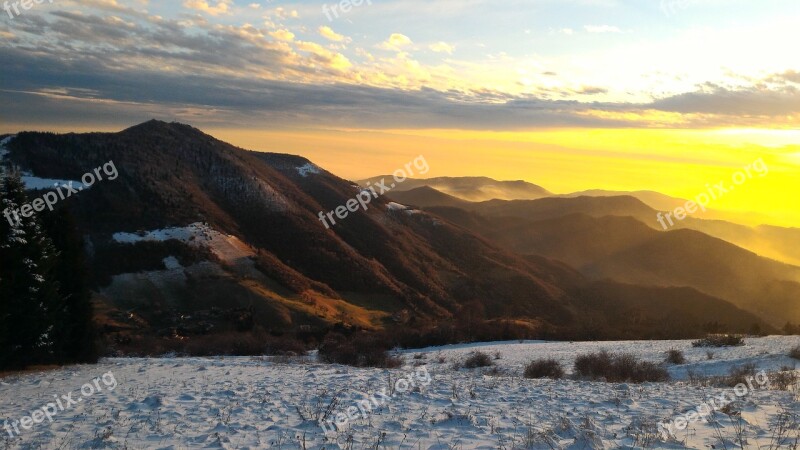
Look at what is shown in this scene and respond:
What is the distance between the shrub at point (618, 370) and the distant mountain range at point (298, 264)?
19.8m

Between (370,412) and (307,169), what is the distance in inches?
4410

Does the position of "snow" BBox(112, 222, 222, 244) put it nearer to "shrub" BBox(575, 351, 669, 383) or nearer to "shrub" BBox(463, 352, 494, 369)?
"shrub" BBox(463, 352, 494, 369)

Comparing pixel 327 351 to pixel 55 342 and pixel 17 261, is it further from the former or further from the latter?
pixel 17 261

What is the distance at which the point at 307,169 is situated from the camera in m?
119

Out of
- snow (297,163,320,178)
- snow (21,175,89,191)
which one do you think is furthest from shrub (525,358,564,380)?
snow (297,163,320,178)

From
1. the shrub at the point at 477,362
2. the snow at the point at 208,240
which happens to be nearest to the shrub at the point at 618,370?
the shrub at the point at 477,362

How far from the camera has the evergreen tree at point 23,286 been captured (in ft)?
57.4

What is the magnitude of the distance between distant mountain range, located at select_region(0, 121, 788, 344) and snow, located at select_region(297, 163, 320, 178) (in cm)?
67

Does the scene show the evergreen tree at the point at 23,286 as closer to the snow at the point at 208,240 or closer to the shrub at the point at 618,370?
the shrub at the point at 618,370

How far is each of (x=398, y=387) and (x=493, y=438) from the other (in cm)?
471

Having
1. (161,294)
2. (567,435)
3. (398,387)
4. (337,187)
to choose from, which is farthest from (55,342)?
(337,187)

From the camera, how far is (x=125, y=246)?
184 ft

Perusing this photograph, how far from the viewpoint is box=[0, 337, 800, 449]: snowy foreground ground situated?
8.11m

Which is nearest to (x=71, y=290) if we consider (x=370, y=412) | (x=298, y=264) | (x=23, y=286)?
(x=23, y=286)
